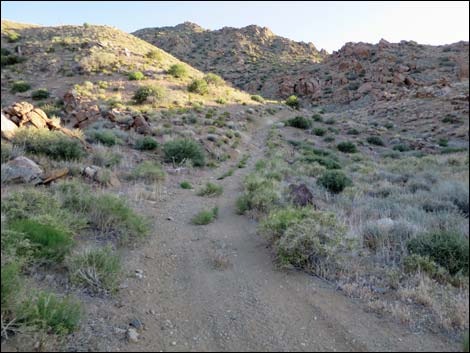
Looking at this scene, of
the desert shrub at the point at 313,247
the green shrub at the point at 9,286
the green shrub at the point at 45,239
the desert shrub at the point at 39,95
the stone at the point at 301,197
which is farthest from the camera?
the desert shrub at the point at 39,95

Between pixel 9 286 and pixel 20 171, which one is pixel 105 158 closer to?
pixel 20 171

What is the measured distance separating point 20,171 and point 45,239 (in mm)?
3172

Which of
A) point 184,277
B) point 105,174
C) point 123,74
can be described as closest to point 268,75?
point 123,74

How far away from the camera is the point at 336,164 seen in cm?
1441

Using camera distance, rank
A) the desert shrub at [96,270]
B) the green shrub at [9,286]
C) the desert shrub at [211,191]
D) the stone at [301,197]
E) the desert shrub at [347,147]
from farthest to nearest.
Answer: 1. the desert shrub at [347,147]
2. the desert shrub at [211,191]
3. the stone at [301,197]
4. the desert shrub at [96,270]
5. the green shrub at [9,286]

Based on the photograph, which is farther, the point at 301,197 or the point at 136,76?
the point at 136,76

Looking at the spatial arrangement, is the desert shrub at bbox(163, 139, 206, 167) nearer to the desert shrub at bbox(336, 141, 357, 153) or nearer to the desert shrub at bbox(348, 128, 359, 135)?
the desert shrub at bbox(336, 141, 357, 153)

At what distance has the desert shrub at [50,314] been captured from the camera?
11.0 feet

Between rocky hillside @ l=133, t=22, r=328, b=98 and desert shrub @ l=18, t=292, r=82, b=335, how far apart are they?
1898 inches

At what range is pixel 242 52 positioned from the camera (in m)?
66.5

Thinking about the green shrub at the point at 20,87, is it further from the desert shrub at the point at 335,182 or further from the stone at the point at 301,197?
the stone at the point at 301,197

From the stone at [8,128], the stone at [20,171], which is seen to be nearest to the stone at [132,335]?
the stone at [20,171]

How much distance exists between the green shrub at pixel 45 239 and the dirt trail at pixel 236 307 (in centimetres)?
95

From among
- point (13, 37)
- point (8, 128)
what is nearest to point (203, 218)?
point (8, 128)
